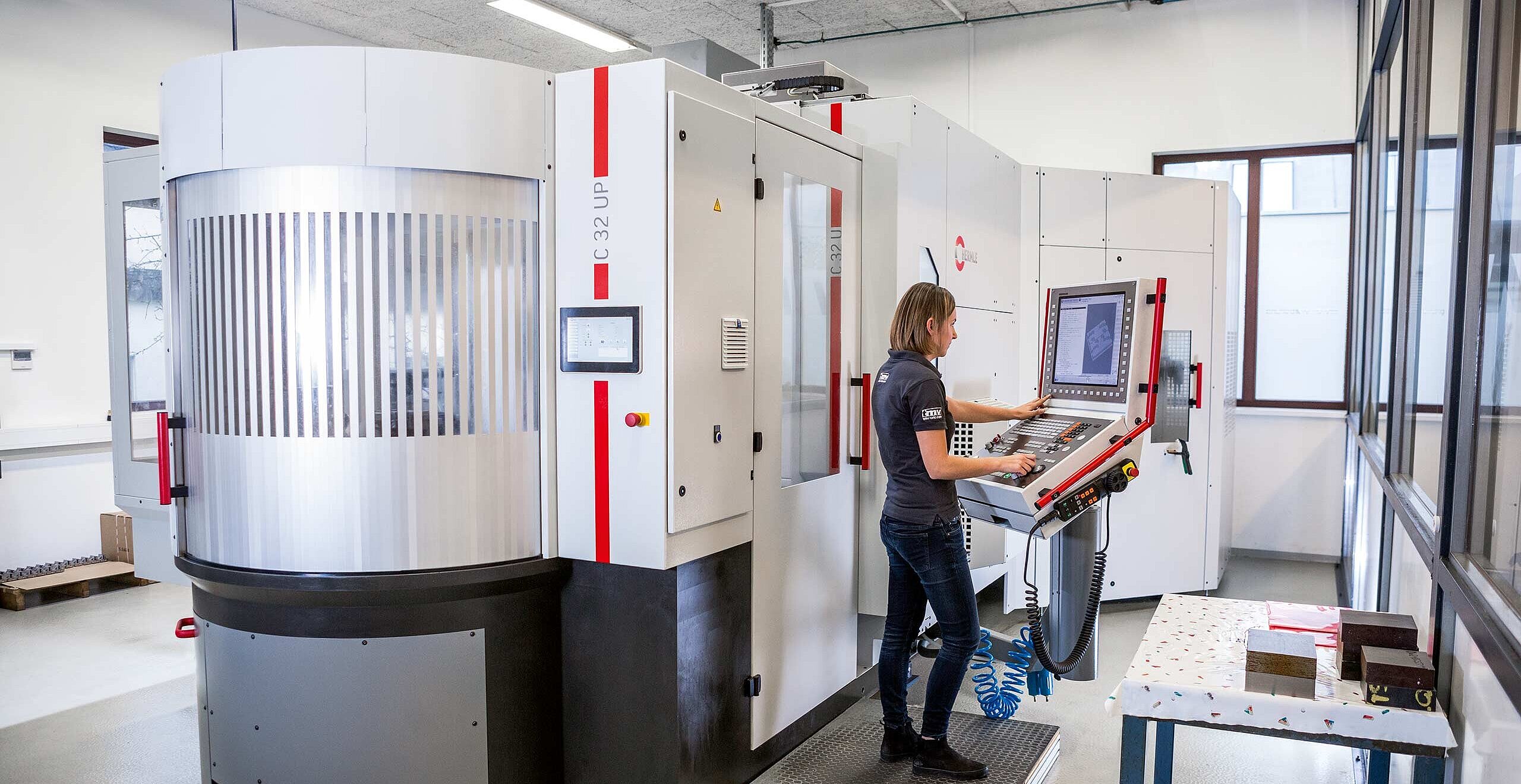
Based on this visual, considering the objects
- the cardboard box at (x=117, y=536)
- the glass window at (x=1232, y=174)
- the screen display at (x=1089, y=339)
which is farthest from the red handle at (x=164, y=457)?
the glass window at (x=1232, y=174)

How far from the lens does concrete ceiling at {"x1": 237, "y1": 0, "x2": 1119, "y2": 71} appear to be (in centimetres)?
649

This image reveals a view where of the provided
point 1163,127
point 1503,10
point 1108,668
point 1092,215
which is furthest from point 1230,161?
point 1503,10

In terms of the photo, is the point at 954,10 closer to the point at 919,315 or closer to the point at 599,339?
the point at 919,315

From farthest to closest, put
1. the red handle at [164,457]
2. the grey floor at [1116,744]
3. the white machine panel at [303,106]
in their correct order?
1. the grey floor at [1116,744]
2. the red handle at [164,457]
3. the white machine panel at [303,106]

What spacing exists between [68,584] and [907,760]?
474 cm

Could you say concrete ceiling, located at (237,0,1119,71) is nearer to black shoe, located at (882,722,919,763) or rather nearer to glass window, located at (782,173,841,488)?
glass window, located at (782,173,841,488)

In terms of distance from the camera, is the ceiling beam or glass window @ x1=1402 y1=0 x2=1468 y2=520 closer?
glass window @ x1=1402 y1=0 x2=1468 y2=520

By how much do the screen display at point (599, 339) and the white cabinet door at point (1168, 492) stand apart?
3.27 meters

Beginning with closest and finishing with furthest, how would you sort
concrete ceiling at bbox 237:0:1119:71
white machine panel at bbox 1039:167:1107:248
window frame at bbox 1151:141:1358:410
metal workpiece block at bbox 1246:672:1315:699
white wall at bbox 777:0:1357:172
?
metal workpiece block at bbox 1246:672:1315:699
white machine panel at bbox 1039:167:1107:248
white wall at bbox 777:0:1357:172
window frame at bbox 1151:141:1358:410
concrete ceiling at bbox 237:0:1119:71

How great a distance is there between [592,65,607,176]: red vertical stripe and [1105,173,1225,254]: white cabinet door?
322cm

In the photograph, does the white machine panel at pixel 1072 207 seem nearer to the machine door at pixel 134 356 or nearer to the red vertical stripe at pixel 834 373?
the red vertical stripe at pixel 834 373

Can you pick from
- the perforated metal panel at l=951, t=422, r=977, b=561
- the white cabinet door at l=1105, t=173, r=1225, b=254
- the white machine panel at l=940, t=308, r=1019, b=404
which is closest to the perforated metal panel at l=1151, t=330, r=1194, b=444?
the white cabinet door at l=1105, t=173, r=1225, b=254

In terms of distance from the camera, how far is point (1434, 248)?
8.14 feet

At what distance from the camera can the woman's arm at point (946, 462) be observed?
277 cm
